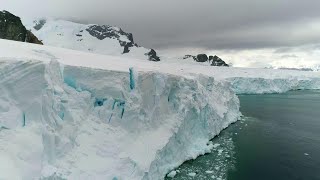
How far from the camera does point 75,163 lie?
29.6ft

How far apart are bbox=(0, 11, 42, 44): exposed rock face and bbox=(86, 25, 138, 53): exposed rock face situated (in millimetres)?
97956

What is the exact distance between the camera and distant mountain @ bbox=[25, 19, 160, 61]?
123m

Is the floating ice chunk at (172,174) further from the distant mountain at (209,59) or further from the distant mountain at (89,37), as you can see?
the distant mountain at (209,59)

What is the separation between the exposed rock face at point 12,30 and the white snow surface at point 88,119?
83.0 feet

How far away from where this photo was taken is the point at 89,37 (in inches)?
5364

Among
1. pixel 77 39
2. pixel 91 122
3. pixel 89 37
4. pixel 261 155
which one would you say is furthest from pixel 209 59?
pixel 91 122

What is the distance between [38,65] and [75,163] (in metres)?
2.91

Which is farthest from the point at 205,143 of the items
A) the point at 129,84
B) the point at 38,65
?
the point at 38,65

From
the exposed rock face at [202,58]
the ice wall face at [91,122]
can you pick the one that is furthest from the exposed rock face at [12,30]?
the exposed rock face at [202,58]

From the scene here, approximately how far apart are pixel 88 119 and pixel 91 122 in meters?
0.14

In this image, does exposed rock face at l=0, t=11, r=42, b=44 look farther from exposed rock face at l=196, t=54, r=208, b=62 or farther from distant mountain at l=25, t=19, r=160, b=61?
exposed rock face at l=196, t=54, r=208, b=62

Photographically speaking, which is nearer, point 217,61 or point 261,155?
point 261,155

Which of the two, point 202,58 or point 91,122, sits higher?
point 202,58

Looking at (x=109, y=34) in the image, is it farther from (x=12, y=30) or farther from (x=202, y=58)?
(x=12, y=30)
